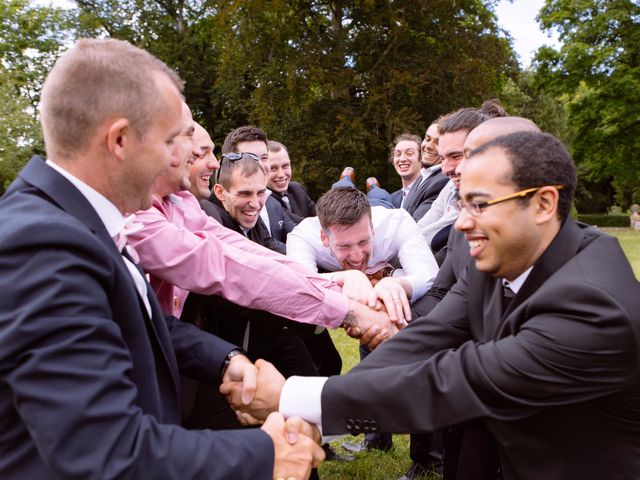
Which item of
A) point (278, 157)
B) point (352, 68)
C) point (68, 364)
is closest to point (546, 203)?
point (68, 364)

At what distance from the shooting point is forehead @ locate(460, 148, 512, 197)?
261 cm

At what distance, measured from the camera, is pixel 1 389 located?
5.84ft

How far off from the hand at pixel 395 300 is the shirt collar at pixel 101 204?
2.15 metres

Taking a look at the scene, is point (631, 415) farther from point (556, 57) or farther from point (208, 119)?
point (556, 57)

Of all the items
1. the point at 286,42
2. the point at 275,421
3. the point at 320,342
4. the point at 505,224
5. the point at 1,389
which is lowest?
the point at 320,342

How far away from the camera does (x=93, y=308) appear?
178 cm

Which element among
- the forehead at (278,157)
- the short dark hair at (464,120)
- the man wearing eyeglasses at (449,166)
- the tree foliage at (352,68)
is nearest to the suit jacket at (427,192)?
the man wearing eyeglasses at (449,166)

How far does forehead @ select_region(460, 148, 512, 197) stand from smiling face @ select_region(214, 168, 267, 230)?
2445 millimetres

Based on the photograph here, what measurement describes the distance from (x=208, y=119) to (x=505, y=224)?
94.3 feet

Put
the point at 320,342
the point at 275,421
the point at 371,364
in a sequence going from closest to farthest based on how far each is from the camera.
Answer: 1. the point at 275,421
2. the point at 371,364
3. the point at 320,342

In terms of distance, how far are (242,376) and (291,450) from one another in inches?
25.5

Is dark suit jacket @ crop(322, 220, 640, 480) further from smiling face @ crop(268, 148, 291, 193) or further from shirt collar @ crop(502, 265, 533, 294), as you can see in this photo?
smiling face @ crop(268, 148, 291, 193)

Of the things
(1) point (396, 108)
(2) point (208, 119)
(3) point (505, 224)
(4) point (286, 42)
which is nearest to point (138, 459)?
(3) point (505, 224)

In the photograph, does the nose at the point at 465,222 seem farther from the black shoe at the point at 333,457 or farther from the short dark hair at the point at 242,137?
the short dark hair at the point at 242,137
